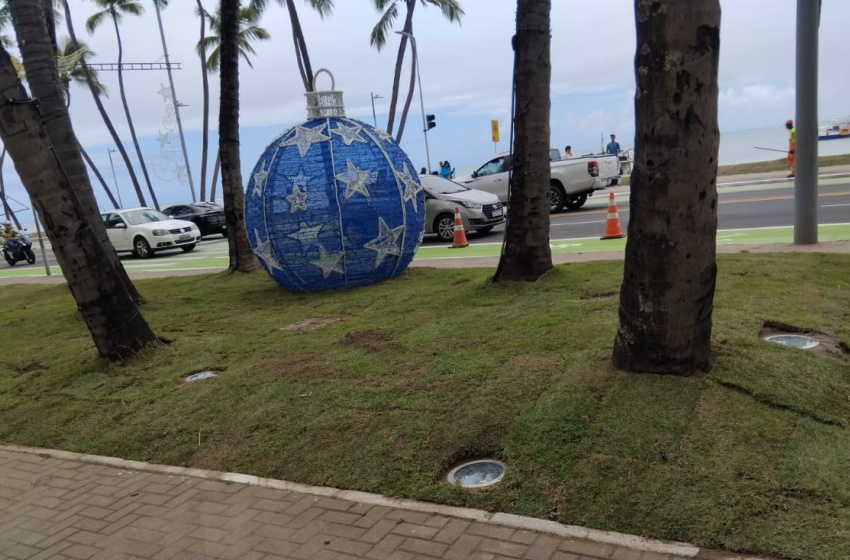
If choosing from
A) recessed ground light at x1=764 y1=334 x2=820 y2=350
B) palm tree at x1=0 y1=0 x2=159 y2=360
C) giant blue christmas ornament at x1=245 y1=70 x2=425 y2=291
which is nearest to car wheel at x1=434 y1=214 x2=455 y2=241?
giant blue christmas ornament at x1=245 y1=70 x2=425 y2=291

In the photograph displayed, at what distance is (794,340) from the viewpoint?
196 inches

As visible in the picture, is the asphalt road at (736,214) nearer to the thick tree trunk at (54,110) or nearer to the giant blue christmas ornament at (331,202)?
the giant blue christmas ornament at (331,202)

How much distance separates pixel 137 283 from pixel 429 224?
6.63 metres

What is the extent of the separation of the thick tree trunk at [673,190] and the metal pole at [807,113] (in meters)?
6.14

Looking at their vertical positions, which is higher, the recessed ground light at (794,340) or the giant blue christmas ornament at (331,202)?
the giant blue christmas ornament at (331,202)

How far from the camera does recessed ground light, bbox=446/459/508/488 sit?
145 inches

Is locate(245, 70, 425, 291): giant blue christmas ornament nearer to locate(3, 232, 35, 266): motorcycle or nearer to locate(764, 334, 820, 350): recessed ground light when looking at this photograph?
locate(764, 334, 820, 350): recessed ground light

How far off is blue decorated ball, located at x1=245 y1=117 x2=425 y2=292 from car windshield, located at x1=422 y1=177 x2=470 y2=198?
675 centimetres

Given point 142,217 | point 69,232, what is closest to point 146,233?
point 142,217

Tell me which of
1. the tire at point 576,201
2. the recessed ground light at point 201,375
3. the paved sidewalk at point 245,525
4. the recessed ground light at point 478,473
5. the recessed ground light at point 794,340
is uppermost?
the tire at point 576,201

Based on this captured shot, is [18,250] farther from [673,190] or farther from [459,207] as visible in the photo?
[673,190]

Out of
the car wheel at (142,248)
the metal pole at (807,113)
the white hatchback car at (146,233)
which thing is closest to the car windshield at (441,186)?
the metal pole at (807,113)

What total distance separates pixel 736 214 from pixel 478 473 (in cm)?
1309

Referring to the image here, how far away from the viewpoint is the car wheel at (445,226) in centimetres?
1596
